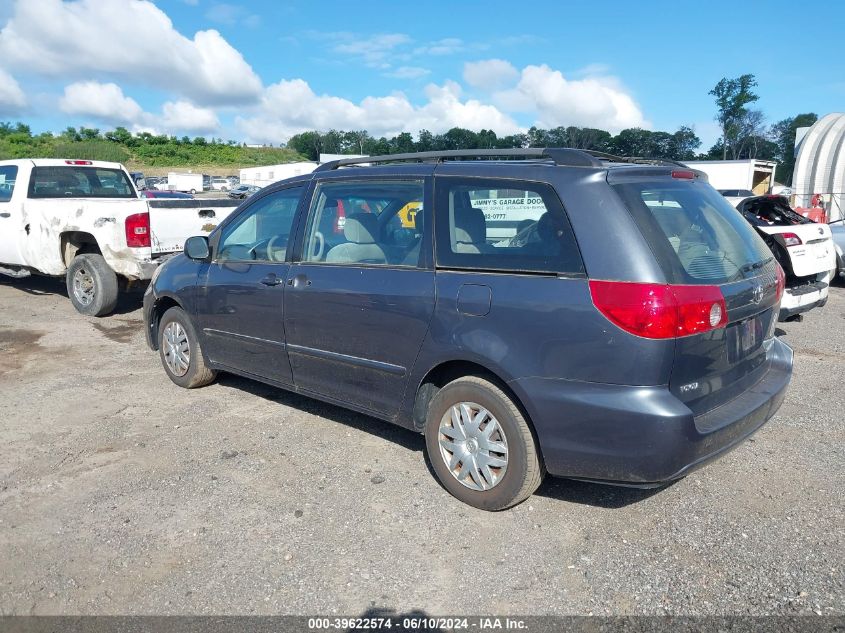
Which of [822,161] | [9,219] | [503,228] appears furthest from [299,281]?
[822,161]

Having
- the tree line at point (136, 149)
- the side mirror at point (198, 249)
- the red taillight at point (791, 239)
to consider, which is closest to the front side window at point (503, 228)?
the side mirror at point (198, 249)

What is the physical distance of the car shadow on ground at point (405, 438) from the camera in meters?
3.83

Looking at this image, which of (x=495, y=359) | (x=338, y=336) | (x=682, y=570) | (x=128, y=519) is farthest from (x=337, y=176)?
A: (x=682, y=570)

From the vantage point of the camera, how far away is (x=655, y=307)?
3010 millimetres

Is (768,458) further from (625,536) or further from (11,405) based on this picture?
(11,405)

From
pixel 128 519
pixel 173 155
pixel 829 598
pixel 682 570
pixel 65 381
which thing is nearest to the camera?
pixel 829 598

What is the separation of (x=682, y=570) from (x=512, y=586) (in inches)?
30.9

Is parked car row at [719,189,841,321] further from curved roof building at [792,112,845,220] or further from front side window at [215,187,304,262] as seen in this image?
curved roof building at [792,112,845,220]

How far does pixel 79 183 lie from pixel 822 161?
42.0 meters

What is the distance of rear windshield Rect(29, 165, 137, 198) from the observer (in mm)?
9273

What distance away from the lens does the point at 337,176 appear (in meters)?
4.50

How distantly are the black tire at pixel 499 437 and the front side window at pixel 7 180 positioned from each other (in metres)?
8.18

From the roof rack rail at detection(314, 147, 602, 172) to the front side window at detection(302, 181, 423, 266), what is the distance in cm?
20

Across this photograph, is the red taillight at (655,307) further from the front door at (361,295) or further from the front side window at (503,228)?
the front door at (361,295)
